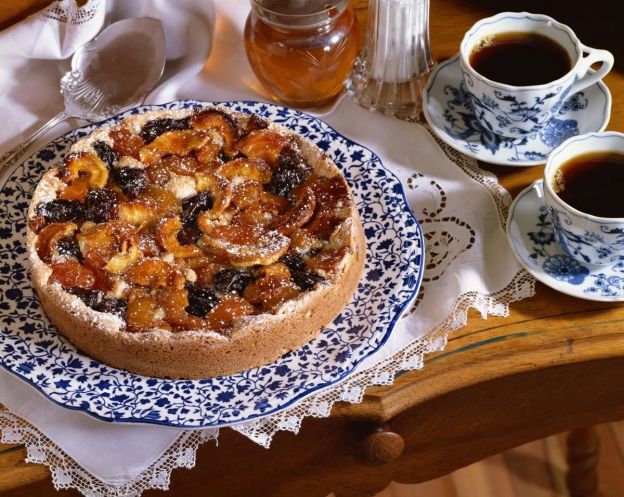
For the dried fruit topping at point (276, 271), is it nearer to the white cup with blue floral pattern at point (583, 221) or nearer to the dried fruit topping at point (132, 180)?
the dried fruit topping at point (132, 180)

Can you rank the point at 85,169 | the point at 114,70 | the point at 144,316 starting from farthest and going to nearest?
the point at 114,70
the point at 85,169
the point at 144,316

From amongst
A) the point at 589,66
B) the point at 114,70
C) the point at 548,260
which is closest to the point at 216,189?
the point at 114,70

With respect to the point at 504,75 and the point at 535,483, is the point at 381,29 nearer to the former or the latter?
the point at 504,75

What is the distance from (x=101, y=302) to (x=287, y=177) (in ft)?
1.42

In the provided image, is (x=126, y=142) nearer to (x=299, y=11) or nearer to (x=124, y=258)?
(x=124, y=258)

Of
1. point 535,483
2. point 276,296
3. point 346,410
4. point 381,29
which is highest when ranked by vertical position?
point 381,29

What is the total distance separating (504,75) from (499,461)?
149 cm

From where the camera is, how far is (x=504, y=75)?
1867 millimetres

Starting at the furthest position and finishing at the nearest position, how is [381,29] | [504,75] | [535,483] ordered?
[535,483] → [381,29] → [504,75]

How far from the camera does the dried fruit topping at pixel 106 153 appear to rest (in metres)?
1.79

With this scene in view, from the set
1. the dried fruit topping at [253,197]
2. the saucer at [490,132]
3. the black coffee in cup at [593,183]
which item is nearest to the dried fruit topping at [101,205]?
the dried fruit topping at [253,197]

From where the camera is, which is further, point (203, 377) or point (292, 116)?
point (292, 116)

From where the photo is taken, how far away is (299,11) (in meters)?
1.91

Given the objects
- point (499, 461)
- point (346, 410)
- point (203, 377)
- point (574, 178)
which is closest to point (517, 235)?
point (574, 178)
